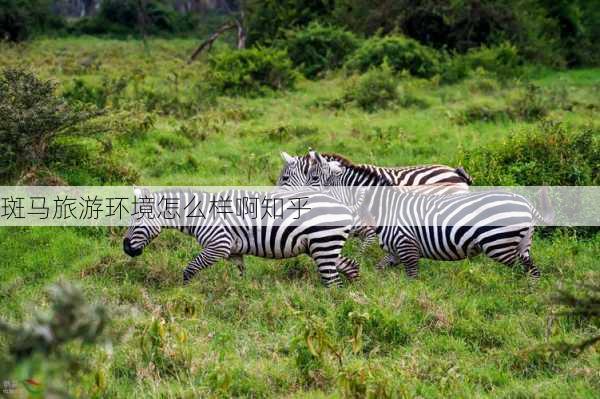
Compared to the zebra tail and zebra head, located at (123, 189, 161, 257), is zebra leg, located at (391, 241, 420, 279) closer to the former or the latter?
the zebra tail

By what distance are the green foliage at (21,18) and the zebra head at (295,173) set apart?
2320 centimetres

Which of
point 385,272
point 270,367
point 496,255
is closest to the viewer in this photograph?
point 270,367

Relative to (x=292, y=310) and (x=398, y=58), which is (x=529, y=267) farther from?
(x=398, y=58)

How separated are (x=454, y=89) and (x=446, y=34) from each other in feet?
18.4

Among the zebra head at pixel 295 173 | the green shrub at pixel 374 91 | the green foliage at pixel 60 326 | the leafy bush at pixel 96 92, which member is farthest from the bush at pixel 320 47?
the green foliage at pixel 60 326

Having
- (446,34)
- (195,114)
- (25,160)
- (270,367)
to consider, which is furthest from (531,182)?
(446,34)

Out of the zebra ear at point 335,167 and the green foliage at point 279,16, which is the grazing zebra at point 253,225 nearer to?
the zebra ear at point 335,167

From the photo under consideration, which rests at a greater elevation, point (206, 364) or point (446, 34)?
point (446, 34)

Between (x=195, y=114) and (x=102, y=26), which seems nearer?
(x=195, y=114)

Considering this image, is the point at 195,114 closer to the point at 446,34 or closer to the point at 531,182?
the point at 531,182

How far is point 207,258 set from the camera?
263 inches

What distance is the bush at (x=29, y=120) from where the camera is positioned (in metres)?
8.95

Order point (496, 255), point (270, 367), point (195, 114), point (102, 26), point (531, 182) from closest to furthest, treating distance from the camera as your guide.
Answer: point (270, 367) < point (496, 255) < point (531, 182) < point (195, 114) < point (102, 26)

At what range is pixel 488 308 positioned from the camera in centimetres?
612
